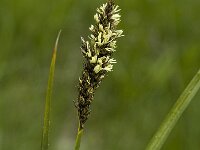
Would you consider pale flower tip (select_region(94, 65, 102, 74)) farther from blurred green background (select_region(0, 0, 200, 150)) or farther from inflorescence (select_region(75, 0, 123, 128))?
blurred green background (select_region(0, 0, 200, 150))

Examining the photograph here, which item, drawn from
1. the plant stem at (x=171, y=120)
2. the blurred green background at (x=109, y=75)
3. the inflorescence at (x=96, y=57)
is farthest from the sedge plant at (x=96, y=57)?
the blurred green background at (x=109, y=75)

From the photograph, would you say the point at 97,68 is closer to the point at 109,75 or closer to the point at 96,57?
the point at 96,57

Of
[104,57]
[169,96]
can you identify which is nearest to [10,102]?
[169,96]

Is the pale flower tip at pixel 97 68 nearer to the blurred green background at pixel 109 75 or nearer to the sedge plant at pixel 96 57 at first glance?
the sedge plant at pixel 96 57

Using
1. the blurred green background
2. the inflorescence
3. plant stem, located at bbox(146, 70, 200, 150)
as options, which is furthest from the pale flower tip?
the blurred green background

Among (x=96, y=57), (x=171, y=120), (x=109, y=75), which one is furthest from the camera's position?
(x=109, y=75)

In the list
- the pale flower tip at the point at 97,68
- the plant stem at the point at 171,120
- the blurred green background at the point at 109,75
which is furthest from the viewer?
the blurred green background at the point at 109,75

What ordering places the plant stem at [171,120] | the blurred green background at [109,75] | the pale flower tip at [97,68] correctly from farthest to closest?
the blurred green background at [109,75] → the plant stem at [171,120] → the pale flower tip at [97,68]

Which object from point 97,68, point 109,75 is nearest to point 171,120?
point 97,68
